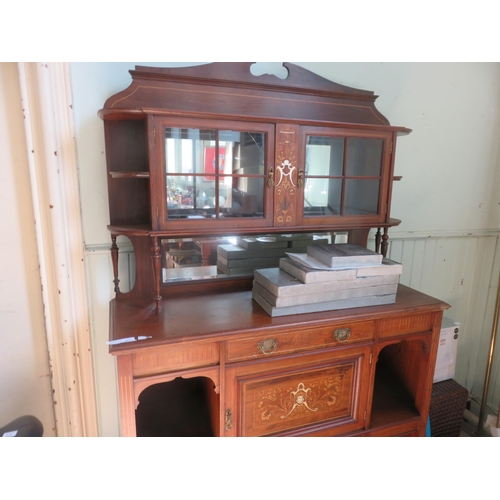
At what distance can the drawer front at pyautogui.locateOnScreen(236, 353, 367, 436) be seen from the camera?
47.8 inches

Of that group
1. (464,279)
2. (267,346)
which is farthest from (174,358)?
(464,279)

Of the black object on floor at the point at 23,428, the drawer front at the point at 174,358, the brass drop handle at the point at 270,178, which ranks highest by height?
the brass drop handle at the point at 270,178

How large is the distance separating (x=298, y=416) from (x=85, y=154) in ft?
4.22

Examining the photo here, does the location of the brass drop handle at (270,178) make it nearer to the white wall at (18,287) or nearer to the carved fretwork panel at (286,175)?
the carved fretwork panel at (286,175)

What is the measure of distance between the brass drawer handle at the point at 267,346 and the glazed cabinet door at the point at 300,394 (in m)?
0.04

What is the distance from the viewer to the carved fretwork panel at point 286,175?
1.21 m

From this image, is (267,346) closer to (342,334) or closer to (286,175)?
(342,334)

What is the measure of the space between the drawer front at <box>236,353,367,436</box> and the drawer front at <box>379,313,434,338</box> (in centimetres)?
14

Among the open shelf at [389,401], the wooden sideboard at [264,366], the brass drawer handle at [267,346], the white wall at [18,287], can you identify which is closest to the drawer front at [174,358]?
the wooden sideboard at [264,366]

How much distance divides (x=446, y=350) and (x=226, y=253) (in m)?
1.37

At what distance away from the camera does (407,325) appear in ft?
4.46

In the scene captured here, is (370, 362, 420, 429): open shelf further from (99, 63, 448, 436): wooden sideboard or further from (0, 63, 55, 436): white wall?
(0, 63, 55, 436): white wall

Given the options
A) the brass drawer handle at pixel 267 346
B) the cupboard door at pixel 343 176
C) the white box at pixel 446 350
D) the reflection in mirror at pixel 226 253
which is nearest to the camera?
the brass drawer handle at pixel 267 346

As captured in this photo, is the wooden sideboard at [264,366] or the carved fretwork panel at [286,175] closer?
the wooden sideboard at [264,366]
